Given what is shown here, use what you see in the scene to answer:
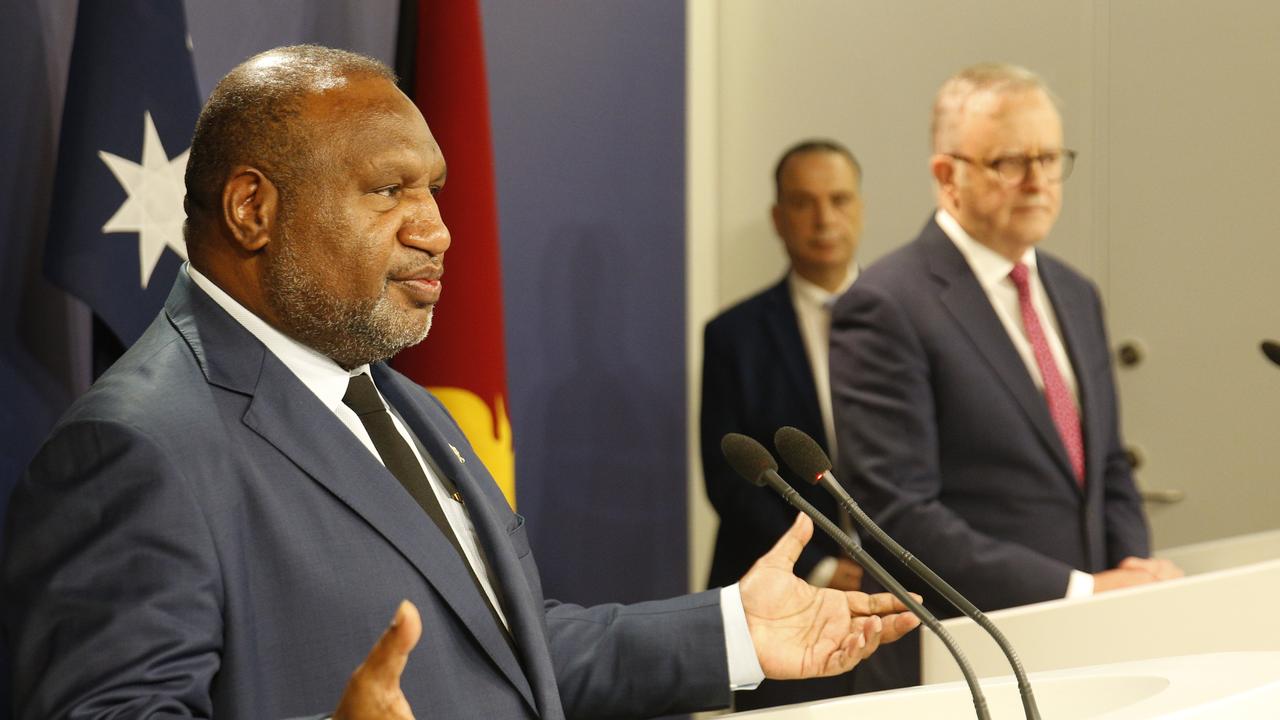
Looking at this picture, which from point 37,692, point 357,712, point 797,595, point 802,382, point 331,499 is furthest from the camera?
point 802,382

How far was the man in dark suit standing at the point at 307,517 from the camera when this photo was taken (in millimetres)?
1419

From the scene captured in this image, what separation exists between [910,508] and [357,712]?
1.74 meters

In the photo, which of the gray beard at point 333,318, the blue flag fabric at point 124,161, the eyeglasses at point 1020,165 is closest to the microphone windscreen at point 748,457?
the gray beard at point 333,318

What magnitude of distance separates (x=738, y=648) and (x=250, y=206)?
80 cm

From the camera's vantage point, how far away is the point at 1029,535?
2.91 m

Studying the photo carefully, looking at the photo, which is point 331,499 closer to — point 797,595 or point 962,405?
point 797,595

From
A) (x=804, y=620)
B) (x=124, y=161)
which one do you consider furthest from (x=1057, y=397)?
(x=124, y=161)

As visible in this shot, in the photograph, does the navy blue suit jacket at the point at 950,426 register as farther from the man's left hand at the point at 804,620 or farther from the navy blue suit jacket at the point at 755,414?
the man's left hand at the point at 804,620

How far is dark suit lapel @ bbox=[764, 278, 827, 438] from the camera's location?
12.6ft

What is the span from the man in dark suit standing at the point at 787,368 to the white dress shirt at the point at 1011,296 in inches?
26.6

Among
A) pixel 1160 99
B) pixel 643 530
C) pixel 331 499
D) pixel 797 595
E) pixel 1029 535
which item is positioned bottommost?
pixel 643 530

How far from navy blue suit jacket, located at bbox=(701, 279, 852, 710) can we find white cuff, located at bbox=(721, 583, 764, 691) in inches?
66.2

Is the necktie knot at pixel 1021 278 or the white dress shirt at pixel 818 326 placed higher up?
the necktie knot at pixel 1021 278

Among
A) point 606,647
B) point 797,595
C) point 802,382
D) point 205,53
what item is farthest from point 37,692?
point 802,382
